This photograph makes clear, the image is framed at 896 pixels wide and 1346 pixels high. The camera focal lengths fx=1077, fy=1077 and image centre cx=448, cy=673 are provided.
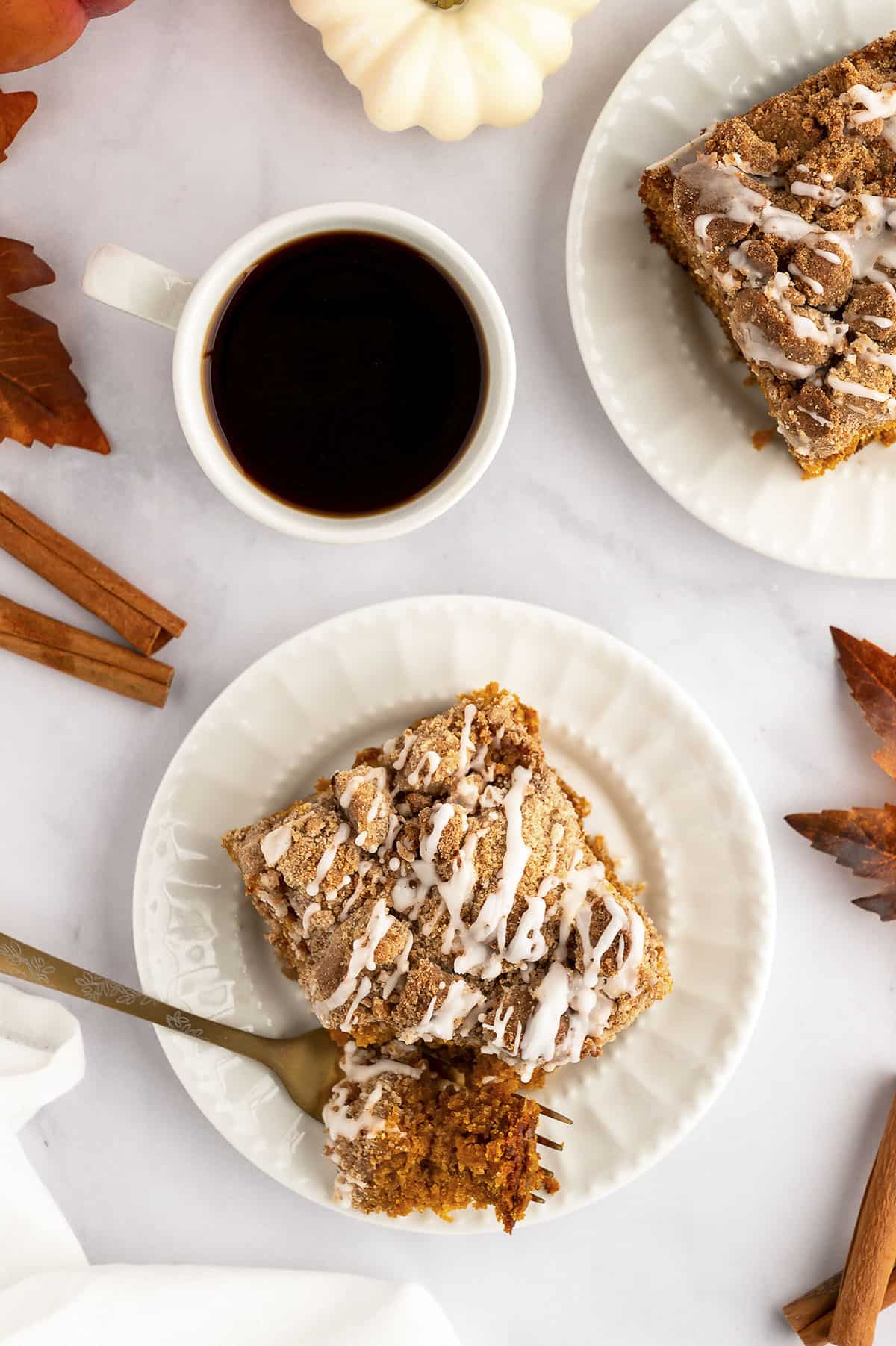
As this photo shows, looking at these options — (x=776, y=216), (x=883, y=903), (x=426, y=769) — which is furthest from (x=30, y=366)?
(x=883, y=903)

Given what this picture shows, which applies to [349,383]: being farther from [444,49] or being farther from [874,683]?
[874,683]

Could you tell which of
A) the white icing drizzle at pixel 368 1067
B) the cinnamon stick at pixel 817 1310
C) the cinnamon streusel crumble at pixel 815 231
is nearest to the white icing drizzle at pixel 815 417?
→ the cinnamon streusel crumble at pixel 815 231

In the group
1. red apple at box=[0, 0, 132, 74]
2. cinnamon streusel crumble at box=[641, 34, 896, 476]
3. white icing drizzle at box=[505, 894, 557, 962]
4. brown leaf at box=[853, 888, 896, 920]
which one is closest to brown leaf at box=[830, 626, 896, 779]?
brown leaf at box=[853, 888, 896, 920]

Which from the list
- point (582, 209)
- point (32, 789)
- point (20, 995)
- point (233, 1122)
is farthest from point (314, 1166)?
point (582, 209)

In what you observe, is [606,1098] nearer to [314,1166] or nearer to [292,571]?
[314,1166]

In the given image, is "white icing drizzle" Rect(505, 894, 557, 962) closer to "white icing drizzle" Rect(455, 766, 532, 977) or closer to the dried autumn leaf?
"white icing drizzle" Rect(455, 766, 532, 977)
